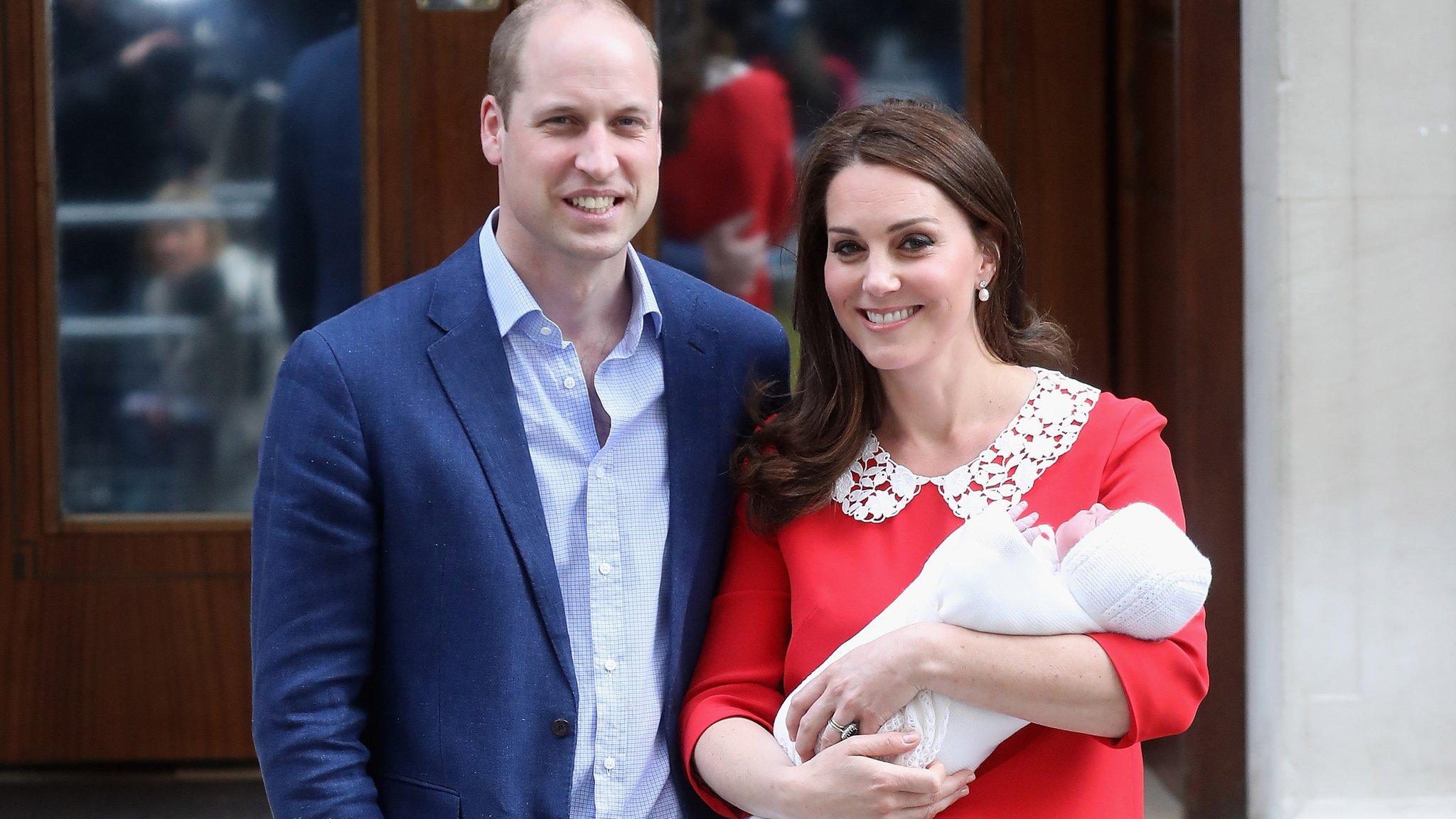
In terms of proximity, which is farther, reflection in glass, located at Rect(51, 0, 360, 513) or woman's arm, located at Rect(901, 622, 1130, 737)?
reflection in glass, located at Rect(51, 0, 360, 513)

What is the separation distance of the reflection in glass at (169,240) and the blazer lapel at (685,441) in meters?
1.66

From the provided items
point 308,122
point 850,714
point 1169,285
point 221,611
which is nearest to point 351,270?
point 308,122

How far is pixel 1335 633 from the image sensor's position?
135 inches

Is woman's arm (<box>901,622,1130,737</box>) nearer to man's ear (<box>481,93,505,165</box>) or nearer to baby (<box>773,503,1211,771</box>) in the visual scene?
baby (<box>773,503,1211,771</box>)

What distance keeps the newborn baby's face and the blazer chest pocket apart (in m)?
0.81

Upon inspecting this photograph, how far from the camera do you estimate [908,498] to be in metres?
2.22

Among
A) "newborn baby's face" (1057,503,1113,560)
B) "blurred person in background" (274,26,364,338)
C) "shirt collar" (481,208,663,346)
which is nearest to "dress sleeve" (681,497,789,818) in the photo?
"shirt collar" (481,208,663,346)

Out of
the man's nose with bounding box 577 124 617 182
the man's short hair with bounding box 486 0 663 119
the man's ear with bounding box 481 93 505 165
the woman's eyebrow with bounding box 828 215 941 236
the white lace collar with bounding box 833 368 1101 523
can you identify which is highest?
the man's short hair with bounding box 486 0 663 119

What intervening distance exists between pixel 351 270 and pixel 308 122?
342mm

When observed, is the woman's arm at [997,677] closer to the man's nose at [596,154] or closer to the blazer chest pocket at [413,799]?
the blazer chest pocket at [413,799]

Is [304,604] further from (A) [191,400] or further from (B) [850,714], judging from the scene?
(A) [191,400]

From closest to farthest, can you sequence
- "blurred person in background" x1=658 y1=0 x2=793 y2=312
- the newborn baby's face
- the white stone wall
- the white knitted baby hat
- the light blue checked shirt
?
the white knitted baby hat
the newborn baby's face
the light blue checked shirt
the white stone wall
"blurred person in background" x1=658 y1=0 x2=793 y2=312

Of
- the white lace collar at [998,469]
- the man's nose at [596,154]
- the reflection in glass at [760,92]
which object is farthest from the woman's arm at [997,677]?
the reflection in glass at [760,92]

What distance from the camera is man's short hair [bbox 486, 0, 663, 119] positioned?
7.20ft
